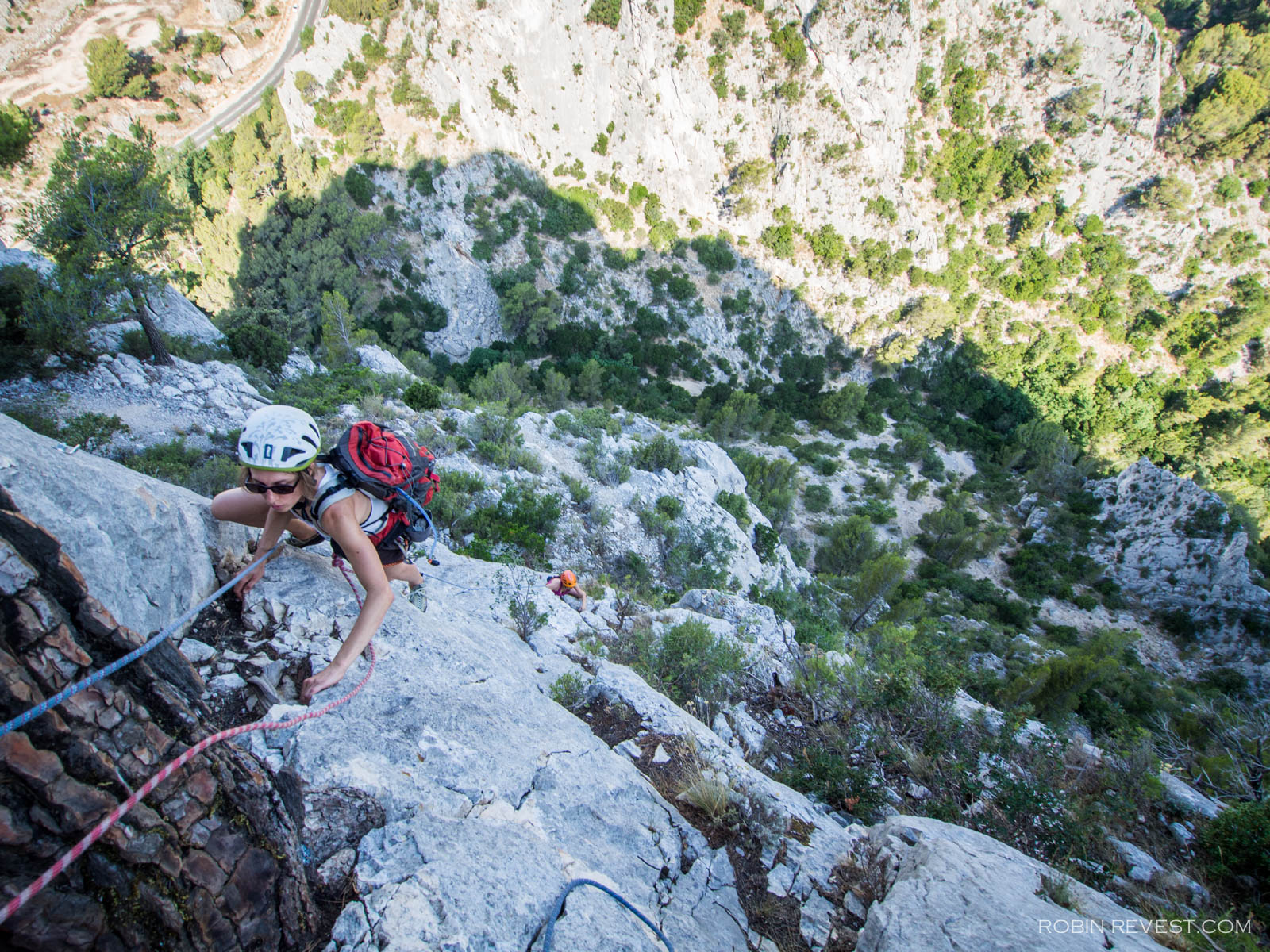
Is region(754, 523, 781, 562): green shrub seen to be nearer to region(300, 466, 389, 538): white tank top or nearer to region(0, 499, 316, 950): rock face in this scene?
region(300, 466, 389, 538): white tank top

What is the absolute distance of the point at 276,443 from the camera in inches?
98.9

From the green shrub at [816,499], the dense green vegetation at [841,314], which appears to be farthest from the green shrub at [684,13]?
the green shrub at [816,499]

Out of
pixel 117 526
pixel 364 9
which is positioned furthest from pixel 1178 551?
pixel 364 9

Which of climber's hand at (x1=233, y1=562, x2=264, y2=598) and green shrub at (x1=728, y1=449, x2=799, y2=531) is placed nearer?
climber's hand at (x1=233, y1=562, x2=264, y2=598)

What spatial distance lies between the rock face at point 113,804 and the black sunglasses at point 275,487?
94 cm

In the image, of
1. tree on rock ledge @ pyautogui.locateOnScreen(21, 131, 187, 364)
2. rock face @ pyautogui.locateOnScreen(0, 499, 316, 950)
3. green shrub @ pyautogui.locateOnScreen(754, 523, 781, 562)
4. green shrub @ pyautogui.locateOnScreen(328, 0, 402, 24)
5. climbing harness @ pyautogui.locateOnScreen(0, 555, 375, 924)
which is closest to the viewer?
climbing harness @ pyautogui.locateOnScreen(0, 555, 375, 924)

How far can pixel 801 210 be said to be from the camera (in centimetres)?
3083

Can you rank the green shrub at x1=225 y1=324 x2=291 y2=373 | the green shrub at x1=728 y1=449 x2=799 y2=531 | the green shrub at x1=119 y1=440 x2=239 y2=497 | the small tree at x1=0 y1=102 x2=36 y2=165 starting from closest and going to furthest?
the green shrub at x1=119 y1=440 x2=239 y2=497, the small tree at x1=0 y1=102 x2=36 y2=165, the green shrub at x1=225 y1=324 x2=291 y2=373, the green shrub at x1=728 y1=449 x2=799 y2=531

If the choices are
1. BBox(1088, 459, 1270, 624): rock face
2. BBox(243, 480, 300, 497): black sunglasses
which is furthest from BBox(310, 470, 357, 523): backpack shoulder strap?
BBox(1088, 459, 1270, 624): rock face

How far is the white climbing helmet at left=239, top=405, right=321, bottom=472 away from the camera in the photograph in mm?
2490

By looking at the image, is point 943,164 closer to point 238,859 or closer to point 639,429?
point 639,429

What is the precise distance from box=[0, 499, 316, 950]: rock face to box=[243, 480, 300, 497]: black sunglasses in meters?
0.94

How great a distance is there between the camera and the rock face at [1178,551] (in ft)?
64.4

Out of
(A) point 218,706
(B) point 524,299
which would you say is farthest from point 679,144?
(A) point 218,706
